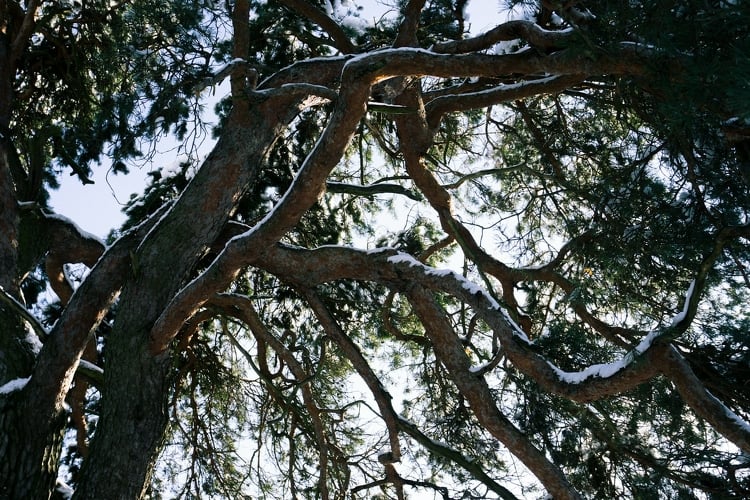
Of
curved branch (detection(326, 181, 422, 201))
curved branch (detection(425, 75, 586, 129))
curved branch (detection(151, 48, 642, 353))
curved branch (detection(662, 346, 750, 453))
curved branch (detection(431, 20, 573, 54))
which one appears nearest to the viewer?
curved branch (detection(662, 346, 750, 453))

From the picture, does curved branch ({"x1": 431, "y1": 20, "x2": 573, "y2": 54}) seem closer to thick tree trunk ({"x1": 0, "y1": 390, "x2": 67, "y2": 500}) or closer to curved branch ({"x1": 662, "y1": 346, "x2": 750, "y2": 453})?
curved branch ({"x1": 662, "y1": 346, "x2": 750, "y2": 453})

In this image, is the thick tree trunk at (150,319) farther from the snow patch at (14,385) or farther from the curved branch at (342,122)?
the snow patch at (14,385)

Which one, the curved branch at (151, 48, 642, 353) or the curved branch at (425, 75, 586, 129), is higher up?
the curved branch at (425, 75, 586, 129)

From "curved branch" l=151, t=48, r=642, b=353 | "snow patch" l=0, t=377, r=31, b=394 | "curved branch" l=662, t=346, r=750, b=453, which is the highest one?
"curved branch" l=151, t=48, r=642, b=353

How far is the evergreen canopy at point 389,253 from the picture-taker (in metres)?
3.39

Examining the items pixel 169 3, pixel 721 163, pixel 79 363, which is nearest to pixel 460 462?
pixel 721 163

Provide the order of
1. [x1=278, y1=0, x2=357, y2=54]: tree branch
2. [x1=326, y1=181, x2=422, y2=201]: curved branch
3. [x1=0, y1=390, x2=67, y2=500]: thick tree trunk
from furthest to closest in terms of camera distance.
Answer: [x1=278, y1=0, x2=357, y2=54]: tree branch < [x1=326, y1=181, x2=422, y2=201]: curved branch < [x1=0, y1=390, x2=67, y2=500]: thick tree trunk

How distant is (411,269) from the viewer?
4070mm

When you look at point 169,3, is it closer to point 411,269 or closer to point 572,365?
point 411,269

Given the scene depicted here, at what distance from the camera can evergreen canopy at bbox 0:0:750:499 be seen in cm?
339

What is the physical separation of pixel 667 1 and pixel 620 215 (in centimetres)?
156

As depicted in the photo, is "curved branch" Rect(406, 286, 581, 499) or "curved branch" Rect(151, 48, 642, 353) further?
"curved branch" Rect(406, 286, 581, 499)

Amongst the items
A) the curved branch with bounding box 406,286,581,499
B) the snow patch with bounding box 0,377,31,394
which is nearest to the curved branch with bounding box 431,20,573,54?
the curved branch with bounding box 406,286,581,499

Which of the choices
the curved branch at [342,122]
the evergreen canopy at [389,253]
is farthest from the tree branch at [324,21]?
the curved branch at [342,122]
